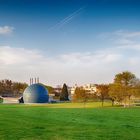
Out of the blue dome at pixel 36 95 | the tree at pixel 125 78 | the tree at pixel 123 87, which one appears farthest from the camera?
the blue dome at pixel 36 95

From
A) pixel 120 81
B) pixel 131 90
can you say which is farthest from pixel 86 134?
pixel 120 81

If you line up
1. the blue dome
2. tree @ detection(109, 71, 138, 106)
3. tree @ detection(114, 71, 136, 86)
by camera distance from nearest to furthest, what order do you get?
1. tree @ detection(109, 71, 138, 106)
2. tree @ detection(114, 71, 136, 86)
3. the blue dome

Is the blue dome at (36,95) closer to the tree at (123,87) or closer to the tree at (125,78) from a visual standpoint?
the tree at (123,87)

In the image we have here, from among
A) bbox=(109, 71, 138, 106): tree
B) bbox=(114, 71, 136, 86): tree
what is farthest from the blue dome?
bbox=(114, 71, 136, 86): tree

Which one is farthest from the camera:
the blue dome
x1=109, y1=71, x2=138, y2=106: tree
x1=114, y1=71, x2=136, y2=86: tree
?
the blue dome

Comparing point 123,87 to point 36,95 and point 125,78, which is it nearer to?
point 125,78

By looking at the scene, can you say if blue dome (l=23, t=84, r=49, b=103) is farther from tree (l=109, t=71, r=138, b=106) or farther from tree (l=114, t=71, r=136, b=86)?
tree (l=114, t=71, r=136, b=86)

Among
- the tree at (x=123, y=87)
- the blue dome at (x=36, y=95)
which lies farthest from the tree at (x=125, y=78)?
the blue dome at (x=36, y=95)

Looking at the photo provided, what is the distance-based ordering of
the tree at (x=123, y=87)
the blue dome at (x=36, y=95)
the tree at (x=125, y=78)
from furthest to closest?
the blue dome at (x=36, y=95)
the tree at (x=125, y=78)
the tree at (x=123, y=87)

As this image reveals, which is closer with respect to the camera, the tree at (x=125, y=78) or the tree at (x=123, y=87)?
the tree at (x=123, y=87)

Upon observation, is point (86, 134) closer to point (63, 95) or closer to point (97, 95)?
point (97, 95)

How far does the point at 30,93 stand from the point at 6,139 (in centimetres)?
8536

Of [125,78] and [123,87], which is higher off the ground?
[125,78]

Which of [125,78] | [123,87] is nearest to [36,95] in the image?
[125,78]
